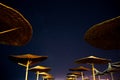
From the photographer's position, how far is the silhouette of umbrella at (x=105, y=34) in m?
1.60

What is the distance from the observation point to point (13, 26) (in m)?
1.89

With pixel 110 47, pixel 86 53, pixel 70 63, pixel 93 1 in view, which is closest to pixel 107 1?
pixel 93 1

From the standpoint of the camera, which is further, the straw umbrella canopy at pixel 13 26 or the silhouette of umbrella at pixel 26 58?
the silhouette of umbrella at pixel 26 58

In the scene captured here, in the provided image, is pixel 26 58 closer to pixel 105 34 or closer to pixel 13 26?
pixel 13 26

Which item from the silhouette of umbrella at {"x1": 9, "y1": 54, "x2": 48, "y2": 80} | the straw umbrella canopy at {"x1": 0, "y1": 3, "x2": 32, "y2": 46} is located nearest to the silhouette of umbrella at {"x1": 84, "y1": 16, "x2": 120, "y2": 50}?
the straw umbrella canopy at {"x1": 0, "y1": 3, "x2": 32, "y2": 46}

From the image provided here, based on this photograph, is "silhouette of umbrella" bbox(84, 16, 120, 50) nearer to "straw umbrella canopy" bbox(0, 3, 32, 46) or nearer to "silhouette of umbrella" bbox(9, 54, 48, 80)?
"straw umbrella canopy" bbox(0, 3, 32, 46)

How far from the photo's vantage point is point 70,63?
1149cm

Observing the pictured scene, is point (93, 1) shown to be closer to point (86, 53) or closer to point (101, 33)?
point (86, 53)

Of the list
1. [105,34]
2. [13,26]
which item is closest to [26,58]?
[13,26]

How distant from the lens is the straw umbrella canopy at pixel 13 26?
1.58 meters

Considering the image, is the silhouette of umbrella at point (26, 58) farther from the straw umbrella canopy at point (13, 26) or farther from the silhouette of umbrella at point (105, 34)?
the silhouette of umbrella at point (105, 34)

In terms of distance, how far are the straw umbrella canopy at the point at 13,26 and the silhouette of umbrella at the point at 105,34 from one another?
75cm

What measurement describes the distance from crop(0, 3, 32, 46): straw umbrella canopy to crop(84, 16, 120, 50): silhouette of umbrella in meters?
0.75

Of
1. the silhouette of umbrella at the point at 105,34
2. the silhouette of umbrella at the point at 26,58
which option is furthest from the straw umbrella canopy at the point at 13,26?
the silhouette of umbrella at the point at 26,58
